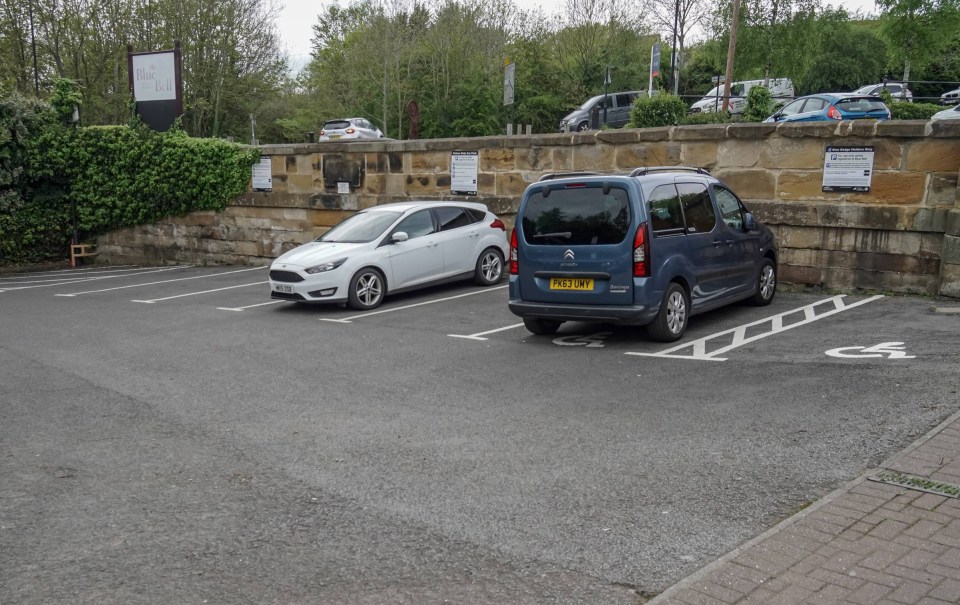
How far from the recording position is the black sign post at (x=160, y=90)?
23.9 metres

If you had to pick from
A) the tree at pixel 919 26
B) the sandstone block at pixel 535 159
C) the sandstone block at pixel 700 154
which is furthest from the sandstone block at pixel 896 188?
the tree at pixel 919 26

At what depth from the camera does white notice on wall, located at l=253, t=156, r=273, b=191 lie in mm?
21000

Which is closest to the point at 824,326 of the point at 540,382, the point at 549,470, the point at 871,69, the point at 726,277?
the point at 726,277

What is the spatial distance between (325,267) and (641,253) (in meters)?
5.72

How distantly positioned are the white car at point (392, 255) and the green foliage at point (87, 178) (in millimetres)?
9200

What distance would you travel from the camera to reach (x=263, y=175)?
21.1 metres

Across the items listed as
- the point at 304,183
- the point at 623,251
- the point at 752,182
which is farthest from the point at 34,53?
the point at 623,251

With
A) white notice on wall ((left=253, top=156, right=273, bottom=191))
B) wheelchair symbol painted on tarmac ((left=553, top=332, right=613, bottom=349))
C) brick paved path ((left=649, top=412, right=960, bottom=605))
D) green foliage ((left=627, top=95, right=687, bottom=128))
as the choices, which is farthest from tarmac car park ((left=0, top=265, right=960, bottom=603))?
green foliage ((left=627, top=95, right=687, bottom=128))

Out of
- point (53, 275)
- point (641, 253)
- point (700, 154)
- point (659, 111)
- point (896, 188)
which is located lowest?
point (53, 275)

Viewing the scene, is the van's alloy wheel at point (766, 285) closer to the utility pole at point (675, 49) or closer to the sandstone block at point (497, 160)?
the sandstone block at point (497, 160)

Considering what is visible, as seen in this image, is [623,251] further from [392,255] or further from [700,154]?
[700,154]

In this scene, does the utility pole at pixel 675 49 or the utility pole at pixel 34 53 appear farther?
the utility pole at pixel 675 49

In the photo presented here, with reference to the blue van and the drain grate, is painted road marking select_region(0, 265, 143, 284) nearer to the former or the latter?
the blue van

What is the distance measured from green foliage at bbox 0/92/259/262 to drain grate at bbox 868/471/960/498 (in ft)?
63.6
